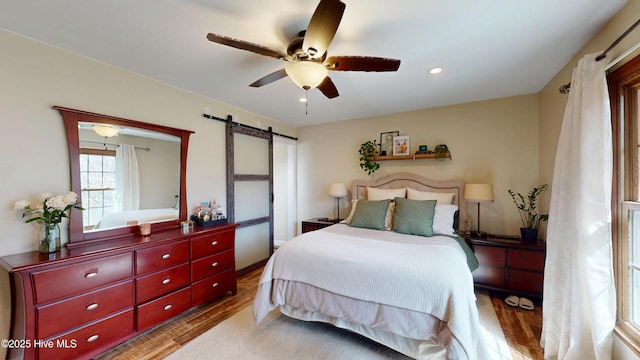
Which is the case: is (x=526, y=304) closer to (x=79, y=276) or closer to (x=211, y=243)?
(x=211, y=243)

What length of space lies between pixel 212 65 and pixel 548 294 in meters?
3.47

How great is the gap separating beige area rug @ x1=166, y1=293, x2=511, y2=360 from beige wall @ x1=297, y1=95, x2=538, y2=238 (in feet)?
5.61

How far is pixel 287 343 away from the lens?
206cm

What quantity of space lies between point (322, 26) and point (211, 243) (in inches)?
95.7

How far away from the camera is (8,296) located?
176 centimetres

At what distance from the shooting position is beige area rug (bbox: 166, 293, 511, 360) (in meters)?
1.92

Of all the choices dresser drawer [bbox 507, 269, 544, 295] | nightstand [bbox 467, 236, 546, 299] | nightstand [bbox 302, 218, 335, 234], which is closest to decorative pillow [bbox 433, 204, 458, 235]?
nightstand [bbox 467, 236, 546, 299]

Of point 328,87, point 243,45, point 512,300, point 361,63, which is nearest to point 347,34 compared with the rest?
point 361,63

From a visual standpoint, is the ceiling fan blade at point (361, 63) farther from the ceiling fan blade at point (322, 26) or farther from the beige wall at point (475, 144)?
the beige wall at point (475, 144)

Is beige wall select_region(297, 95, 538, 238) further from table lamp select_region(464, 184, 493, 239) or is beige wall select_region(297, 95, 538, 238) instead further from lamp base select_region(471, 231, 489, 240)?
table lamp select_region(464, 184, 493, 239)

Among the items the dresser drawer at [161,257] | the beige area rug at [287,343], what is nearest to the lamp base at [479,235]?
the beige area rug at [287,343]

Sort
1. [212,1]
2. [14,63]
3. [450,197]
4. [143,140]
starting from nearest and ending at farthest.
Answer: [212,1], [14,63], [143,140], [450,197]

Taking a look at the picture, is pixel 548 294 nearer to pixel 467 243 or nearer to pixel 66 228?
pixel 467 243

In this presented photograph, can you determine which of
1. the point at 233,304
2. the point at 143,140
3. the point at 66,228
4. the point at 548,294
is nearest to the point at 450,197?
the point at 548,294
